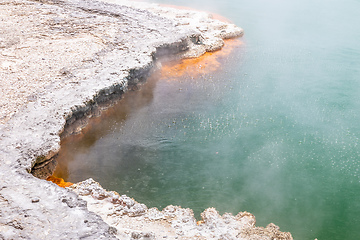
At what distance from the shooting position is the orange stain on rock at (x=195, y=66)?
939cm

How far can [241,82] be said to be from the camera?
9062mm

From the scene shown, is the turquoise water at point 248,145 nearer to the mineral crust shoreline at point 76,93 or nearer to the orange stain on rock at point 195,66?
the orange stain on rock at point 195,66

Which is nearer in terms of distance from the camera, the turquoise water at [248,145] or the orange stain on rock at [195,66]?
the turquoise water at [248,145]

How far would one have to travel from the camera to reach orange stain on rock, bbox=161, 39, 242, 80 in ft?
30.8

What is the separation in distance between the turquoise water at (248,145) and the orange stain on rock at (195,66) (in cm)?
25

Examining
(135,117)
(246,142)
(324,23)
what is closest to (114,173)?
(135,117)

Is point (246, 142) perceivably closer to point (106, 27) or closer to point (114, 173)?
point (114, 173)

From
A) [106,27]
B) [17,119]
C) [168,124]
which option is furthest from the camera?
[106,27]

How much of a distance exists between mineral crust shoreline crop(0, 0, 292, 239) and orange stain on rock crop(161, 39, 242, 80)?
297mm

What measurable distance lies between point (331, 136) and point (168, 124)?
359cm

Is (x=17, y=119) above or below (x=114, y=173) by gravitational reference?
above

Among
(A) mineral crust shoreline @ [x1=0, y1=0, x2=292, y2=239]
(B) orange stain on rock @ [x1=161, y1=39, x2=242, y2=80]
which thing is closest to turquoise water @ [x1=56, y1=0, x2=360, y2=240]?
(B) orange stain on rock @ [x1=161, y1=39, x2=242, y2=80]

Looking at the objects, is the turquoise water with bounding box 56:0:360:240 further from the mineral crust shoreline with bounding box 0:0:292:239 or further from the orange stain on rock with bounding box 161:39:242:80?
the mineral crust shoreline with bounding box 0:0:292:239

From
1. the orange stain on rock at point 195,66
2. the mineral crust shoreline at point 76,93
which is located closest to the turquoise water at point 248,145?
the orange stain on rock at point 195,66
